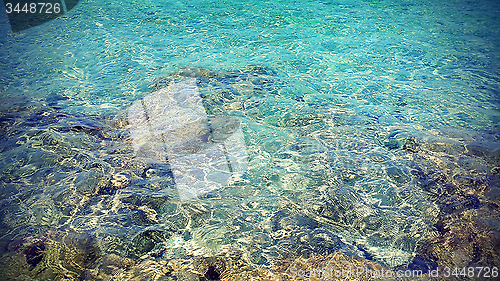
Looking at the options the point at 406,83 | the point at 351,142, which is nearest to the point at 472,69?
the point at 406,83

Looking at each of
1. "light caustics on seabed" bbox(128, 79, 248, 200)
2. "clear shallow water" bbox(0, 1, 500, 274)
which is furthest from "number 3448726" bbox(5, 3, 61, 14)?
"light caustics on seabed" bbox(128, 79, 248, 200)

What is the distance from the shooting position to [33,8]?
12711 mm

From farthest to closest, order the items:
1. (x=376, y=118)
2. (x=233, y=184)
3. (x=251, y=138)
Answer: (x=376, y=118) → (x=251, y=138) → (x=233, y=184)

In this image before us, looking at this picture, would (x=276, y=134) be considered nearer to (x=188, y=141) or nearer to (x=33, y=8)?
(x=188, y=141)

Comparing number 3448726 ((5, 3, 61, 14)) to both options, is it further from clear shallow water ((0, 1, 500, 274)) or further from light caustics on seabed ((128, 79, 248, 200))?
light caustics on seabed ((128, 79, 248, 200))

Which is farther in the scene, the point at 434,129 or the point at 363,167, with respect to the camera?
the point at 434,129

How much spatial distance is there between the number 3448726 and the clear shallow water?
7.13ft

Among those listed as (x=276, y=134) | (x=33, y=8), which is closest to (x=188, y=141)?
(x=276, y=134)

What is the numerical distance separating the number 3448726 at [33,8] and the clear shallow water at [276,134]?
2.17 metres

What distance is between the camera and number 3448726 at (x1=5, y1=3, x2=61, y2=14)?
40.7 feet

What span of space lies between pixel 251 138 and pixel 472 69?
6080 mm

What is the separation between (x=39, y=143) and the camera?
536 cm

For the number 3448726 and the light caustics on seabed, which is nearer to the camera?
the light caustics on seabed

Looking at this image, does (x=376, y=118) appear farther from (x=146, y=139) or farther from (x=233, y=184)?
(x=146, y=139)
